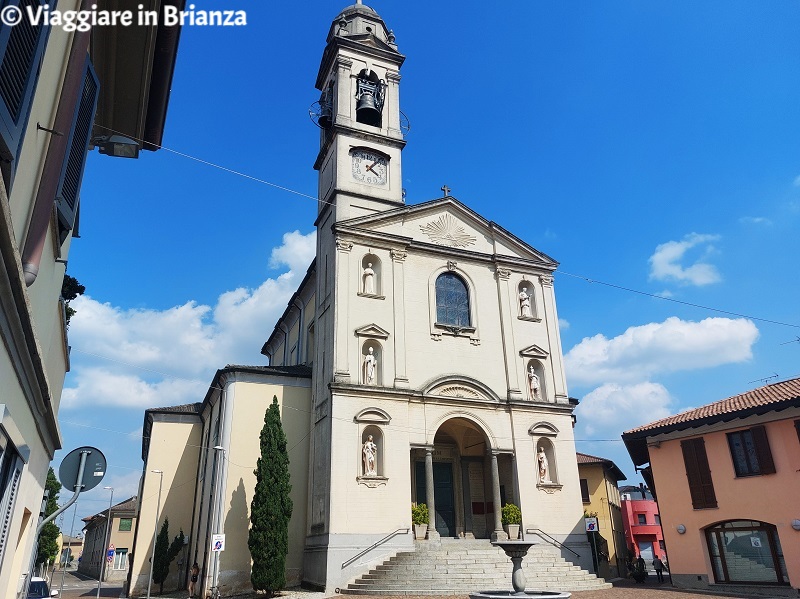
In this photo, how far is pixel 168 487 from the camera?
26.5 m

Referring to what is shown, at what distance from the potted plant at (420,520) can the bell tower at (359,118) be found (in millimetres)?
11275

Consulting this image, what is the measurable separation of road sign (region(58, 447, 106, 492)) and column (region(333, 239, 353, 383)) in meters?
14.8

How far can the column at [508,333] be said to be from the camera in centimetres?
2345

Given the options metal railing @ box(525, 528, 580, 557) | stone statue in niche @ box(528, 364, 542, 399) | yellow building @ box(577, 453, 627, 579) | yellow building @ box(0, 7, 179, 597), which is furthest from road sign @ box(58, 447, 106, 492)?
yellow building @ box(577, 453, 627, 579)

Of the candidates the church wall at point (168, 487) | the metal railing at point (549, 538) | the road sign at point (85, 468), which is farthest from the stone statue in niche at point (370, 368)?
the road sign at point (85, 468)

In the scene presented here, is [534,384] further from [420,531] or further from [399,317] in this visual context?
[420,531]

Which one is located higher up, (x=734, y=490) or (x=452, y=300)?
(x=452, y=300)

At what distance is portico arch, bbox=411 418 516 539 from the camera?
71.4 feet

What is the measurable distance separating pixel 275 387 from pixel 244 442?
2.34m

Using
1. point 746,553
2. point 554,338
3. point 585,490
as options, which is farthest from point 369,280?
point 585,490

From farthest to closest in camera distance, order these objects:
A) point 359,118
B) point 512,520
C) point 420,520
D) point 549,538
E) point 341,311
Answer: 1. point 359,118
2. point 341,311
3. point 549,538
4. point 512,520
5. point 420,520

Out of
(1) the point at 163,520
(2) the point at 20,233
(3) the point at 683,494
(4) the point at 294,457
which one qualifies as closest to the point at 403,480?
(4) the point at 294,457

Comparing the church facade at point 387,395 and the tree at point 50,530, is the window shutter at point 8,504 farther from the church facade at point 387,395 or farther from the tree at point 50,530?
the tree at point 50,530

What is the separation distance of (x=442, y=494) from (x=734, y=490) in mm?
9930
